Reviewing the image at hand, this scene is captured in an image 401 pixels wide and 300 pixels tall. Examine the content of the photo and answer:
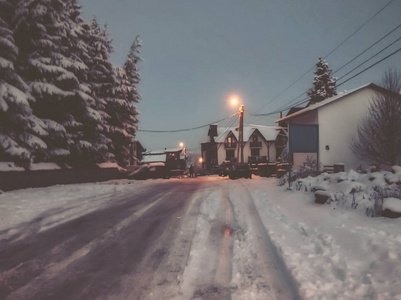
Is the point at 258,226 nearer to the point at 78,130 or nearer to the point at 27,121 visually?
the point at 27,121

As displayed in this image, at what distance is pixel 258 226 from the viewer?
5.67 meters

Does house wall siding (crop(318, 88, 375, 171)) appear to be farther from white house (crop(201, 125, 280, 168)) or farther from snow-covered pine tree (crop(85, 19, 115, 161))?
white house (crop(201, 125, 280, 168))

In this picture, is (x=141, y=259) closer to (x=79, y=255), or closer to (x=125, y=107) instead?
(x=79, y=255)

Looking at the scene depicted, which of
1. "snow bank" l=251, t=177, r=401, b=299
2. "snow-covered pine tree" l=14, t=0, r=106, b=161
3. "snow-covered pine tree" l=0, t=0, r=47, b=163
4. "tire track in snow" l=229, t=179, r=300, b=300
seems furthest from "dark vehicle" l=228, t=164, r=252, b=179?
"tire track in snow" l=229, t=179, r=300, b=300

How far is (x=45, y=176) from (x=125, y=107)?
11.9 metres

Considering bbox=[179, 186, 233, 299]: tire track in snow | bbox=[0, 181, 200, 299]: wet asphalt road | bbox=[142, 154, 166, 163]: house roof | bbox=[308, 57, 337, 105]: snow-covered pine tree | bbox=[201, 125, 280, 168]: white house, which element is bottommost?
bbox=[0, 181, 200, 299]: wet asphalt road

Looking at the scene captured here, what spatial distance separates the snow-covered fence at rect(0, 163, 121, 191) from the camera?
39.4 ft

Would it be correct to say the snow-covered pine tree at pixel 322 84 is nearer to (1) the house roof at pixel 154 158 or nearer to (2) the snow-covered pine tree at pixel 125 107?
(2) the snow-covered pine tree at pixel 125 107

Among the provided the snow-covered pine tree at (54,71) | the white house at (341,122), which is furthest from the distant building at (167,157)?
the snow-covered pine tree at (54,71)

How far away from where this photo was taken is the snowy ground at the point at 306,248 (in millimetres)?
2969

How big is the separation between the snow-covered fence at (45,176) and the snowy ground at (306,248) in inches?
218

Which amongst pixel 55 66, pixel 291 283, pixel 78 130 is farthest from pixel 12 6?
pixel 291 283

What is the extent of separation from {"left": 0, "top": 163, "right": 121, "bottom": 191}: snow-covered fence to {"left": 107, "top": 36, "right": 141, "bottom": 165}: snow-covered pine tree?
15.4ft

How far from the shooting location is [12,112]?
11.5 meters
